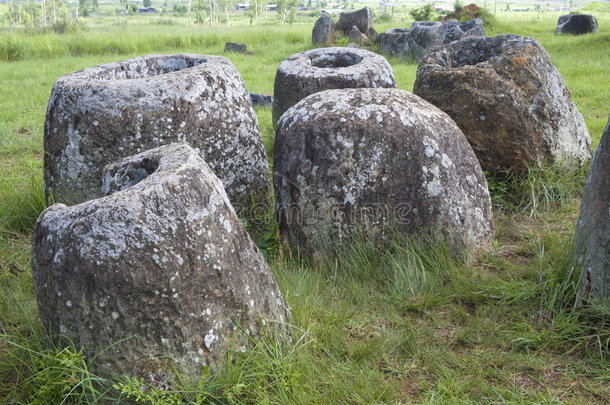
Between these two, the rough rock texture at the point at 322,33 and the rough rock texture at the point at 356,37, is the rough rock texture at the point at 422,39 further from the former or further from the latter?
the rough rock texture at the point at 322,33

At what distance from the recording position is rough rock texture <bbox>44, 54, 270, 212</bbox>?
401cm

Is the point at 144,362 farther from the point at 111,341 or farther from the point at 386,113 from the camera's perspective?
the point at 386,113

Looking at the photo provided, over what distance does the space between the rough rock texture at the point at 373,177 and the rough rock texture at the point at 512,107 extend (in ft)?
4.35

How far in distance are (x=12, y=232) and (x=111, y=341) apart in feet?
8.79

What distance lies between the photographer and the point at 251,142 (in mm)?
4582

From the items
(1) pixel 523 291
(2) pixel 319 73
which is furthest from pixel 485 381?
(2) pixel 319 73

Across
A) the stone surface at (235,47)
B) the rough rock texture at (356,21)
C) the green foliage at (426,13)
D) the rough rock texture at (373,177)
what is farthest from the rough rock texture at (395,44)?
the rough rock texture at (373,177)

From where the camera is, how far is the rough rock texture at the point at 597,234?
9.85ft

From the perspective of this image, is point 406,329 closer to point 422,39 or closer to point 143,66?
point 143,66

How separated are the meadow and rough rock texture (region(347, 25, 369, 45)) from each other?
40.3 feet

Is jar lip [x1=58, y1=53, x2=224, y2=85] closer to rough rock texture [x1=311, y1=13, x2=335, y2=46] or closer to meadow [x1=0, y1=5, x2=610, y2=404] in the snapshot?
meadow [x1=0, y1=5, x2=610, y2=404]

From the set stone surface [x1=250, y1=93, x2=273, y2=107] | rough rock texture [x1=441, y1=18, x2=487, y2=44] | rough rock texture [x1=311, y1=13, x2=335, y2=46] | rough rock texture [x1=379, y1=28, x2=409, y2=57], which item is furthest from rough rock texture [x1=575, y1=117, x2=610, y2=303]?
rough rock texture [x1=311, y1=13, x2=335, y2=46]

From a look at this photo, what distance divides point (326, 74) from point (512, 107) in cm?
183

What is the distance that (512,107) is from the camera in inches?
195
